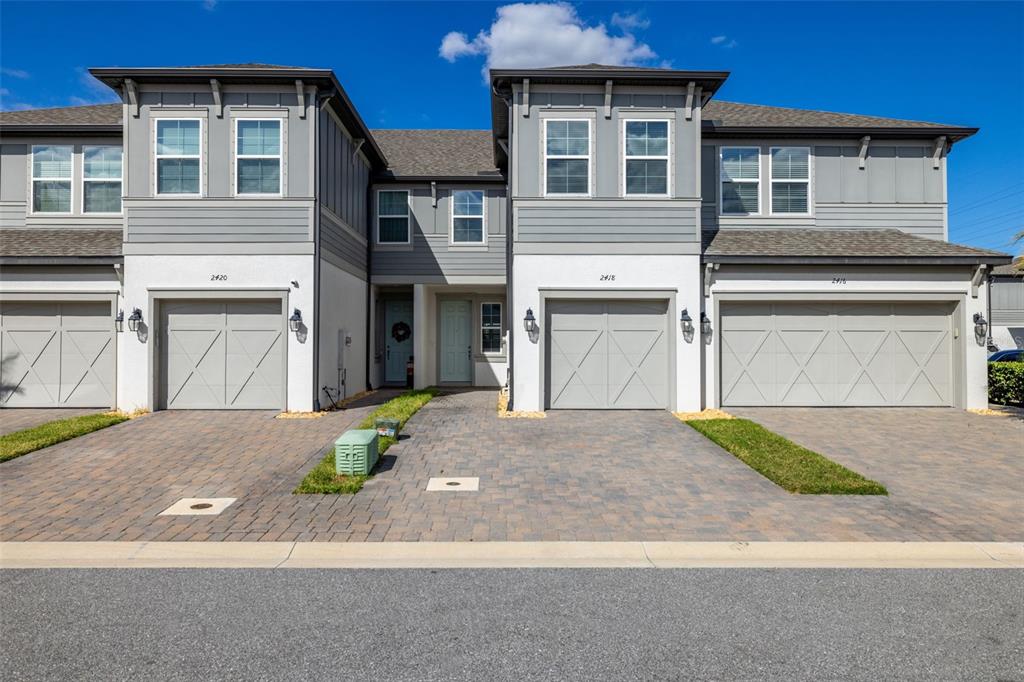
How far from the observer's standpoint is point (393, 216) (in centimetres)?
1797

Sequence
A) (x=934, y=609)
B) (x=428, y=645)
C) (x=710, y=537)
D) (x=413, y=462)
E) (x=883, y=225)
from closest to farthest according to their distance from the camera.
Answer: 1. (x=428, y=645)
2. (x=934, y=609)
3. (x=710, y=537)
4. (x=413, y=462)
5. (x=883, y=225)

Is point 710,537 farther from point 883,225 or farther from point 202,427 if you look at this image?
point 883,225

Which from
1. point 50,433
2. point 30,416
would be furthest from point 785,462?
point 30,416

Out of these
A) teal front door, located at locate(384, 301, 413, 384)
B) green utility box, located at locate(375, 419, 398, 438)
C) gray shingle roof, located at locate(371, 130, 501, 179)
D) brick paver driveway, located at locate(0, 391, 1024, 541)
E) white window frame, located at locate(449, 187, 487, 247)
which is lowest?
brick paver driveway, located at locate(0, 391, 1024, 541)

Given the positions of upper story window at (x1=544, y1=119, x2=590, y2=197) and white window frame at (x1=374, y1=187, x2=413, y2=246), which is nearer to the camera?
upper story window at (x1=544, y1=119, x2=590, y2=197)

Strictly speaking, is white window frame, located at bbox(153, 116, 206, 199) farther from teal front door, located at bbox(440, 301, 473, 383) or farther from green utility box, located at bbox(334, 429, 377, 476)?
teal front door, located at bbox(440, 301, 473, 383)

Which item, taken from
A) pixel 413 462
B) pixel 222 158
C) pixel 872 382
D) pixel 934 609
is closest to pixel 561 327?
pixel 413 462

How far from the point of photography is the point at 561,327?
13.0 meters

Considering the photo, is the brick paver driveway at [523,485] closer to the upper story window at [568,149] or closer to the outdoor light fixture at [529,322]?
the outdoor light fixture at [529,322]

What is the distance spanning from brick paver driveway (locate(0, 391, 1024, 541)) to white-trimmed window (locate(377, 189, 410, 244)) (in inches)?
309

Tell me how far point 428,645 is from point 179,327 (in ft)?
37.9

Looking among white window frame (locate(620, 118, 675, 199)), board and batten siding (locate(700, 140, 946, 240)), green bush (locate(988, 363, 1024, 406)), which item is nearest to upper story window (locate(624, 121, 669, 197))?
white window frame (locate(620, 118, 675, 199))

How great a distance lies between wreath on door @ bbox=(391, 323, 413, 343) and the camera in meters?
19.7

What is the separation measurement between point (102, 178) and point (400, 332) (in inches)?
358
